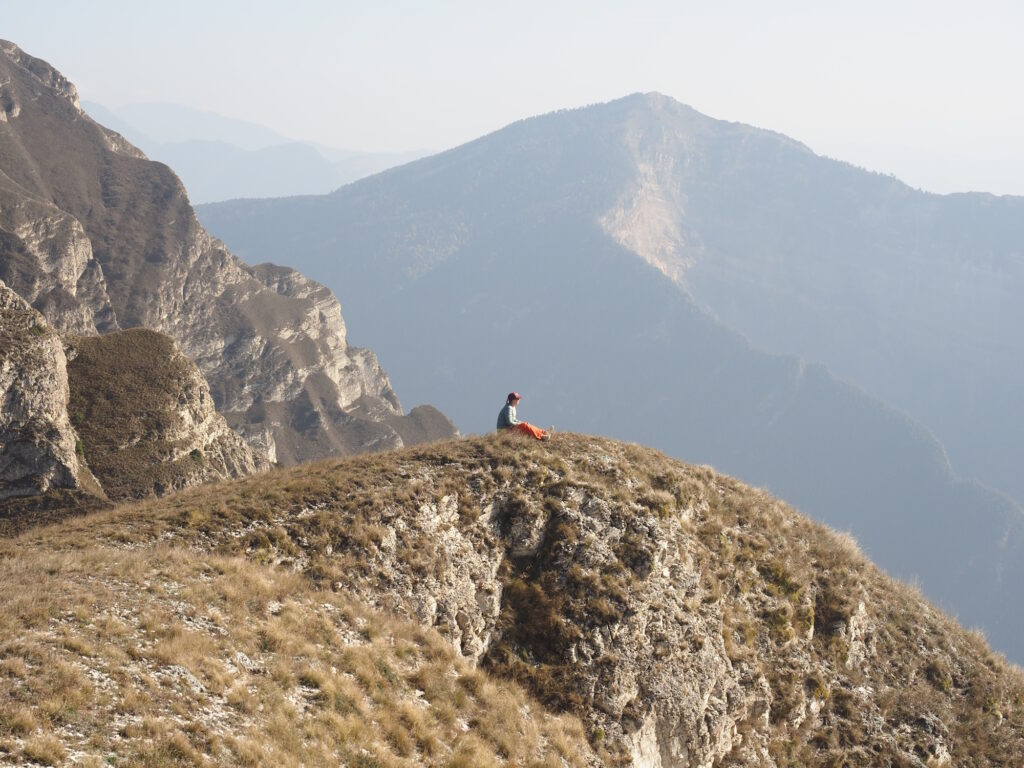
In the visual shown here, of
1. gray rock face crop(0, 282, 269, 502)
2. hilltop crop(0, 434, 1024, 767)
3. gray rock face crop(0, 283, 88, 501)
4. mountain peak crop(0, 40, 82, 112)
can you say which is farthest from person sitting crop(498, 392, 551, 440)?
mountain peak crop(0, 40, 82, 112)

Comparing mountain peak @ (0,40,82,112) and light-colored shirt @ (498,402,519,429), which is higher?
mountain peak @ (0,40,82,112)

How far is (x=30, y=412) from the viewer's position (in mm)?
57375

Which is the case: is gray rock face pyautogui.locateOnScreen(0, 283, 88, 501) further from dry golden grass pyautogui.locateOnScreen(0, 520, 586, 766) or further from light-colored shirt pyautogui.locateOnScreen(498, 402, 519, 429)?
light-colored shirt pyautogui.locateOnScreen(498, 402, 519, 429)

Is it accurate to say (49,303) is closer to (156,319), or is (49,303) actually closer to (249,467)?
(156,319)

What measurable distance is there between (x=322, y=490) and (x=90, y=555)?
743 centimetres

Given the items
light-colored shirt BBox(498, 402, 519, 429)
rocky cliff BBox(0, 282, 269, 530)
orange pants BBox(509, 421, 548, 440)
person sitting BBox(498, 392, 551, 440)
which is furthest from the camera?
rocky cliff BBox(0, 282, 269, 530)

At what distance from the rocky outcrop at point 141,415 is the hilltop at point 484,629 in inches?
1548

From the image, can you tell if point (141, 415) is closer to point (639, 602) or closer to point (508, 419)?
point (508, 419)

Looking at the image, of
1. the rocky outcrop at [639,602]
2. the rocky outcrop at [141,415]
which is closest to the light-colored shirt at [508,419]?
the rocky outcrop at [639,602]

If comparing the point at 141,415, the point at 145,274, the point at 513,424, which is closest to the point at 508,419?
the point at 513,424

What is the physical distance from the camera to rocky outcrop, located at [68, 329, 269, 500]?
2495 inches

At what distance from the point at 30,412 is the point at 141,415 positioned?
978cm

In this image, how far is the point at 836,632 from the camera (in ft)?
97.7

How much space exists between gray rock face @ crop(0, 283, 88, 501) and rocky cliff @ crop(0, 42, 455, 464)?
4881cm
